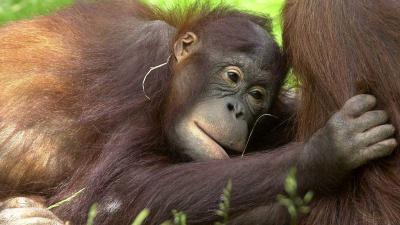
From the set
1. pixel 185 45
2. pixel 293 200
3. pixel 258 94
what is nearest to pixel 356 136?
pixel 293 200

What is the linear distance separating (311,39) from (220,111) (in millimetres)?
534

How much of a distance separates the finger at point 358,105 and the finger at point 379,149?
13 centimetres

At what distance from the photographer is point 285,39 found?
387 cm

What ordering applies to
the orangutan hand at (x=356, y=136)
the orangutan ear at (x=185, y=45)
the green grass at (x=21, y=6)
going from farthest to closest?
the green grass at (x=21, y=6), the orangutan ear at (x=185, y=45), the orangutan hand at (x=356, y=136)

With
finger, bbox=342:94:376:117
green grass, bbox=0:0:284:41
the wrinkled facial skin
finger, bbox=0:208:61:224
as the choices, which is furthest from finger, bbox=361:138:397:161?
green grass, bbox=0:0:284:41

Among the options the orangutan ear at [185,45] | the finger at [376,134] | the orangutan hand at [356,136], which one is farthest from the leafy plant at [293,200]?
the orangutan ear at [185,45]

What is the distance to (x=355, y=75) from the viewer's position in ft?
11.5

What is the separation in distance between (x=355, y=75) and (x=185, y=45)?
965mm

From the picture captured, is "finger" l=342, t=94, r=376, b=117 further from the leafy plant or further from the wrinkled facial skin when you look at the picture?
the wrinkled facial skin

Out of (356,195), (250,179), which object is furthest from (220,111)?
(356,195)

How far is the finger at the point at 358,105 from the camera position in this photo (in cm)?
339

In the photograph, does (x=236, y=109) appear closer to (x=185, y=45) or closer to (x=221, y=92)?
(x=221, y=92)

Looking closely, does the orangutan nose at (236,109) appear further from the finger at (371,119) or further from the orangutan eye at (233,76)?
the finger at (371,119)

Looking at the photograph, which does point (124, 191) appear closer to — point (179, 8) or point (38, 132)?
point (38, 132)
